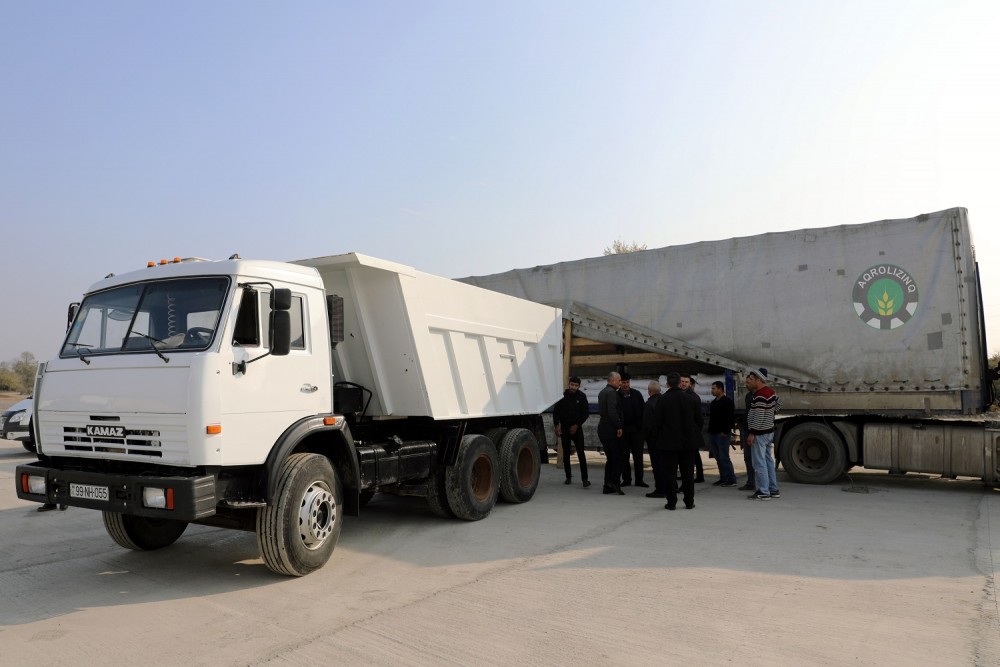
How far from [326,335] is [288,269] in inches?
27.1

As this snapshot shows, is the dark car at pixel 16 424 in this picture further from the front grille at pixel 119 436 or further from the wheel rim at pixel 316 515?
the wheel rim at pixel 316 515

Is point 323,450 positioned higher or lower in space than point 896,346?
lower

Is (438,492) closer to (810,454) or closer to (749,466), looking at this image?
(749,466)

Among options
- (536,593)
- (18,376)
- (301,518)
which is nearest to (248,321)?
(301,518)

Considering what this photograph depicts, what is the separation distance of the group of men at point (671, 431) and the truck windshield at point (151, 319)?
216 inches

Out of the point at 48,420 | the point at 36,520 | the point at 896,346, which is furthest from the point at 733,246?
the point at 36,520

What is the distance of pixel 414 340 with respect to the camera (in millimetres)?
6730

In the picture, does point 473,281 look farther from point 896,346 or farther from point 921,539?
point 921,539

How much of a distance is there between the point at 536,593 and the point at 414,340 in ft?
9.35

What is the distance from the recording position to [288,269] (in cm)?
570

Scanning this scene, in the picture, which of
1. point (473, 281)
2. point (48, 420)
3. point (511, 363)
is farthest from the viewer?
point (473, 281)

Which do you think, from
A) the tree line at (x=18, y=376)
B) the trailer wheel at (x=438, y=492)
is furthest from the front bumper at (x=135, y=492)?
the tree line at (x=18, y=376)

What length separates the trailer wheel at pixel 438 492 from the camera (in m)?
7.50

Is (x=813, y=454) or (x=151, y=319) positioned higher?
(x=151, y=319)
